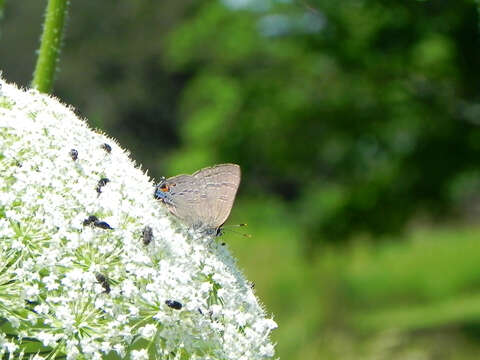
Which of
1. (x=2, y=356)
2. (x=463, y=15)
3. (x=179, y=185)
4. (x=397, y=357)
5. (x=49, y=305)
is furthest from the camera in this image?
(x=397, y=357)

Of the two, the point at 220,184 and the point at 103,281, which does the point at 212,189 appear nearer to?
the point at 220,184

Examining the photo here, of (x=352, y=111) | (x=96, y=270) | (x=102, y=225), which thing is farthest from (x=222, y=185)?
(x=352, y=111)

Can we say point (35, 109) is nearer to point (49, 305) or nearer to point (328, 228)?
point (49, 305)

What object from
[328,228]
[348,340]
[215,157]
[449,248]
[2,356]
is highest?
[449,248]

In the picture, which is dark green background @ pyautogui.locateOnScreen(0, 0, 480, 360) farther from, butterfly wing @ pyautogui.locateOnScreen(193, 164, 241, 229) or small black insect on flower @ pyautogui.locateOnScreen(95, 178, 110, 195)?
small black insect on flower @ pyautogui.locateOnScreen(95, 178, 110, 195)

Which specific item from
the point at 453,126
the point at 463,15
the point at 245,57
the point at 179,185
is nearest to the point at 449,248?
the point at 245,57

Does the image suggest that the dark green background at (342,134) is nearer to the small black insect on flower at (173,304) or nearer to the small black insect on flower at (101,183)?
the small black insect on flower at (101,183)
